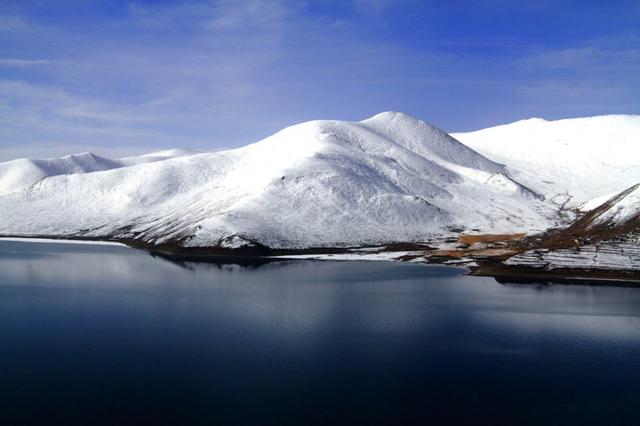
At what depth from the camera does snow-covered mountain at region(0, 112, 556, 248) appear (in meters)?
97.3

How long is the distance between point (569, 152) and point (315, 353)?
151566 millimetres

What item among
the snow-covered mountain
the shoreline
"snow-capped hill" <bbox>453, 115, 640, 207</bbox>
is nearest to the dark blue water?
the shoreline

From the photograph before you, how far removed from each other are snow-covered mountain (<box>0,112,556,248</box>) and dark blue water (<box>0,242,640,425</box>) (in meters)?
42.1

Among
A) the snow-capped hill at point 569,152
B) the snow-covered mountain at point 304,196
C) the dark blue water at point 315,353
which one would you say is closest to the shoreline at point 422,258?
the snow-covered mountain at point 304,196

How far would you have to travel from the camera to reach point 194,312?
4075 cm

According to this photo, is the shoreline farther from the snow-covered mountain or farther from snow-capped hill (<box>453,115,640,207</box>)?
snow-capped hill (<box>453,115,640,207</box>)

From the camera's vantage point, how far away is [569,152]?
6393 inches

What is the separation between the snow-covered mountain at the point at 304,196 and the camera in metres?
97.3

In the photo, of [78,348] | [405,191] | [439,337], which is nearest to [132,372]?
[78,348]

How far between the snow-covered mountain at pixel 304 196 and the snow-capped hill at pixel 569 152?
9.99 meters

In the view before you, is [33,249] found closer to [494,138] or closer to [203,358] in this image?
[203,358]

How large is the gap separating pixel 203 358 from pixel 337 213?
74650 mm

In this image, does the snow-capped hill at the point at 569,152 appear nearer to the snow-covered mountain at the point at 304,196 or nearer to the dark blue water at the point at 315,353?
the snow-covered mountain at the point at 304,196

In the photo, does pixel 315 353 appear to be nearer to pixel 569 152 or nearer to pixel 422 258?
pixel 422 258
